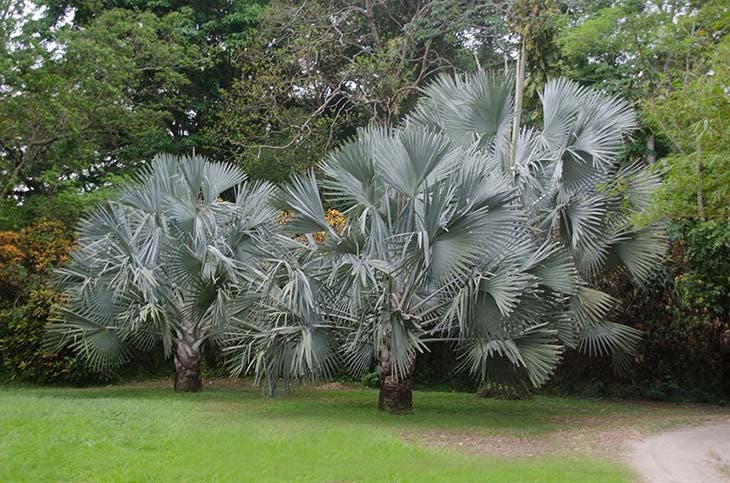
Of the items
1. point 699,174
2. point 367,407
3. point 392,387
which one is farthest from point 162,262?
point 699,174

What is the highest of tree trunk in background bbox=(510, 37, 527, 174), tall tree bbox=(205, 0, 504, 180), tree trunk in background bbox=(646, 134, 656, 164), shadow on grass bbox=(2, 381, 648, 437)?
tall tree bbox=(205, 0, 504, 180)

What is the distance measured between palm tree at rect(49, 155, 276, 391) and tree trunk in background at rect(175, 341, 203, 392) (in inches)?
0.7

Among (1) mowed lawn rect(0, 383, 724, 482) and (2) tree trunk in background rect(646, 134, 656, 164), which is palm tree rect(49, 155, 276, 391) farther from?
(2) tree trunk in background rect(646, 134, 656, 164)

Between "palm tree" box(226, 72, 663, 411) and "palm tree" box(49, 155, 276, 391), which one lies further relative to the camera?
"palm tree" box(49, 155, 276, 391)

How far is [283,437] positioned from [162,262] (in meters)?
4.88

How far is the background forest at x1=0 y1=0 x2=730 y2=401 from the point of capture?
41.8 feet

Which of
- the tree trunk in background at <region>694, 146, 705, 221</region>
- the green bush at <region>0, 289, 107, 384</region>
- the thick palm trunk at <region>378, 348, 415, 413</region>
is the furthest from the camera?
the green bush at <region>0, 289, 107, 384</region>

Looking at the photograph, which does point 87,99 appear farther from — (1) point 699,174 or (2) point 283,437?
(1) point 699,174

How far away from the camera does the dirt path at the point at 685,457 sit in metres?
7.84

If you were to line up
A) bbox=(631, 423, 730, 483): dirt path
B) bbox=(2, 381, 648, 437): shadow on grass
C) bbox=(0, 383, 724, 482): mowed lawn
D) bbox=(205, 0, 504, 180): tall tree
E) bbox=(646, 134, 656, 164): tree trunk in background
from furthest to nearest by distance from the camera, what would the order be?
bbox=(205, 0, 504, 180): tall tree < bbox=(646, 134, 656, 164): tree trunk in background < bbox=(2, 381, 648, 437): shadow on grass < bbox=(631, 423, 730, 483): dirt path < bbox=(0, 383, 724, 482): mowed lawn

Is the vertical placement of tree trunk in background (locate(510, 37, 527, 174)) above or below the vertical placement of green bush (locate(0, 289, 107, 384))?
above

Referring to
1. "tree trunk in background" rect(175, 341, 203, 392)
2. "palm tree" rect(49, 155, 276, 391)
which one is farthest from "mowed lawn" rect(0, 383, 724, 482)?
"palm tree" rect(49, 155, 276, 391)

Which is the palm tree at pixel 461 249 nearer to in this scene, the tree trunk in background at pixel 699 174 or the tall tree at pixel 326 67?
the tree trunk in background at pixel 699 174

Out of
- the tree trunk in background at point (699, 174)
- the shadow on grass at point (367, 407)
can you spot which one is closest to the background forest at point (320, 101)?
the tree trunk in background at point (699, 174)
